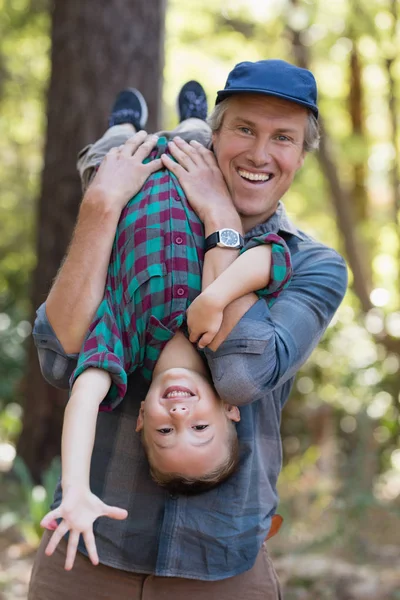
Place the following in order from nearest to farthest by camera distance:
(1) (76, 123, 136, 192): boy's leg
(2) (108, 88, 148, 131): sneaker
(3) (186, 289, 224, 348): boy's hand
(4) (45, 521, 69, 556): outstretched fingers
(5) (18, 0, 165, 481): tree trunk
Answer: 1. (4) (45, 521, 69, 556): outstretched fingers
2. (3) (186, 289, 224, 348): boy's hand
3. (1) (76, 123, 136, 192): boy's leg
4. (2) (108, 88, 148, 131): sneaker
5. (5) (18, 0, 165, 481): tree trunk

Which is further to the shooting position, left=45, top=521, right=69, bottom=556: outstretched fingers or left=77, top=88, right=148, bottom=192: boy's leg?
left=77, top=88, right=148, bottom=192: boy's leg

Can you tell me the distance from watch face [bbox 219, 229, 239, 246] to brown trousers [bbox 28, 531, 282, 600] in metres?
0.82

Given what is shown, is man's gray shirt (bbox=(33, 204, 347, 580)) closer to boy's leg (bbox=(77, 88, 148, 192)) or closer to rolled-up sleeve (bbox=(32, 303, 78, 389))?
rolled-up sleeve (bbox=(32, 303, 78, 389))

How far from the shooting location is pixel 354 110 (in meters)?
12.0

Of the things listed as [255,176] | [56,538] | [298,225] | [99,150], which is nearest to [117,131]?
[99,150]

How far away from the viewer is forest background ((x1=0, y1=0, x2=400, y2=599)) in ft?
14.8

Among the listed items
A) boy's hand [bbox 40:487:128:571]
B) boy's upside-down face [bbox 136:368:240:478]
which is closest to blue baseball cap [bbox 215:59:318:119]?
boy's upside-down face [bbox 136:368:240:478]

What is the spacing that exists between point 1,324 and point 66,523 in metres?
6.12

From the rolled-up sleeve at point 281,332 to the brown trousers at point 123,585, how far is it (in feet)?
1.68

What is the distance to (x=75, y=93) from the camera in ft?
15.3

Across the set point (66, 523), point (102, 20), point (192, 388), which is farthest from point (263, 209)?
point (102, 20)

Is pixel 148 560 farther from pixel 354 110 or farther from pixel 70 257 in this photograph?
pixel 354 110

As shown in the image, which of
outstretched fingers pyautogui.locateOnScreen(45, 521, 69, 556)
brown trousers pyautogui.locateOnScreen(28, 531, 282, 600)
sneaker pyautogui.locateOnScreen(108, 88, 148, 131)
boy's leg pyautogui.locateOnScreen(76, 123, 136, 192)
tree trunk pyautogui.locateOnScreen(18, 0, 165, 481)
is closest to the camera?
outstretched fingers pyautogui.locateOnScreen(45, 521, 69, 556)

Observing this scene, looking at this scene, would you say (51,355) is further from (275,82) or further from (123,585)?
(275,82)
